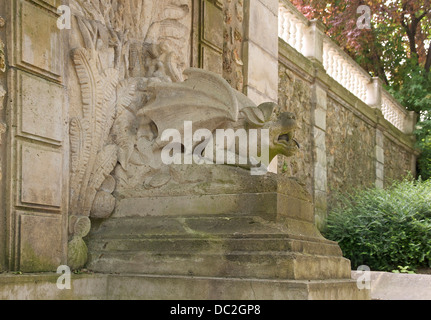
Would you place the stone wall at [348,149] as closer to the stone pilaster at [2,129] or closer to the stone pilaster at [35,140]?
the stone pilaster at [35,140]

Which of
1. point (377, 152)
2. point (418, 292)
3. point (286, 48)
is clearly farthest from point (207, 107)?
point (377, 152)

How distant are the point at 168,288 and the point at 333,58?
23.4ft

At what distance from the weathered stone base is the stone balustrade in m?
5.29

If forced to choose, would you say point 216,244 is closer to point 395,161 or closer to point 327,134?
point 327,134

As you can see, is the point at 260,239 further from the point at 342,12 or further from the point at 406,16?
the point at 406,16

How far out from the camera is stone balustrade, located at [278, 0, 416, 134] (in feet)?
26.5

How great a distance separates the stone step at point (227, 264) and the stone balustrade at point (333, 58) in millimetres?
5113

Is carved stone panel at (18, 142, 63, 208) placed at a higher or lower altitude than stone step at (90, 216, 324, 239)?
higher

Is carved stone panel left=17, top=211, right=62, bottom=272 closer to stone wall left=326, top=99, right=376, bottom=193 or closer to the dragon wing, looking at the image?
the dragon wing

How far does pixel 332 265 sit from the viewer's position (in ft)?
11.0

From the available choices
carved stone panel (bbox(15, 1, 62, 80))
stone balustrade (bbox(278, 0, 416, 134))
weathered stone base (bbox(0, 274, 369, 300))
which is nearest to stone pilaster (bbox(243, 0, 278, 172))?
stone balustrade (bbox(278, 0, 416, 134))

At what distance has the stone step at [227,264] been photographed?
2.93 meters

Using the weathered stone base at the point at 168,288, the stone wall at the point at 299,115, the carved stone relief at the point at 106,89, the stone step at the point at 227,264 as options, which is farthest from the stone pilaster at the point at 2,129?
the stone wall at the point at 299,115

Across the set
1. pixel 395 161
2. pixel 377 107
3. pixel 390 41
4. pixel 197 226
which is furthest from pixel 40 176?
pixel 390 41
